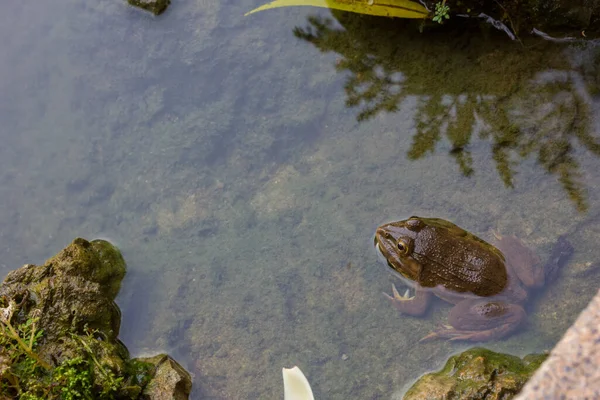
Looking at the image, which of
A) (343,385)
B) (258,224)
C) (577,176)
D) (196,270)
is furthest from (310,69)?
(343,385)

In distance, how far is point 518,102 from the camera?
5.19 meters

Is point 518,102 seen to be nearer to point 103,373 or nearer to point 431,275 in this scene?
point 431,275

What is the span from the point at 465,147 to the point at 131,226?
331 centimetres

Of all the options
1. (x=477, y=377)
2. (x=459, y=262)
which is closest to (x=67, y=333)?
(x=477, y=377)

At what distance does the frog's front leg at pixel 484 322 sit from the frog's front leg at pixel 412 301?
24 centimetres

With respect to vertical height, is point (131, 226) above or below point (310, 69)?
below

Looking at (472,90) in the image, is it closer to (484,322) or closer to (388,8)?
(388,8)

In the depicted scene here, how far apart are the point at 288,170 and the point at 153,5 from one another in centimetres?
259

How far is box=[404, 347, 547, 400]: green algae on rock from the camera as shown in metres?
3.69

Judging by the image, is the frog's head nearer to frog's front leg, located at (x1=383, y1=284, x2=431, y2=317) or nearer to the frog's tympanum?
the frog's tympanum

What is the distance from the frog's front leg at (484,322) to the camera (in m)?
4.41

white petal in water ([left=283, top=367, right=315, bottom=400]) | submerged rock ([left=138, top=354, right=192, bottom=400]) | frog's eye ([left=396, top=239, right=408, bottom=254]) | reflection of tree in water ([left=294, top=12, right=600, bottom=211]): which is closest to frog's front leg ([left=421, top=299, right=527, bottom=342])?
frog's eye ([left=396, top=239, right=408, bottom=254])

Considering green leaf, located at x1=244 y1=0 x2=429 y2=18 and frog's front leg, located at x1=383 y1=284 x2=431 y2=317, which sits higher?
green leaf, located at x1=244 y1=0 x2=429 y2=18

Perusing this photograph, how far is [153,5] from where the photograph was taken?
6055mm
